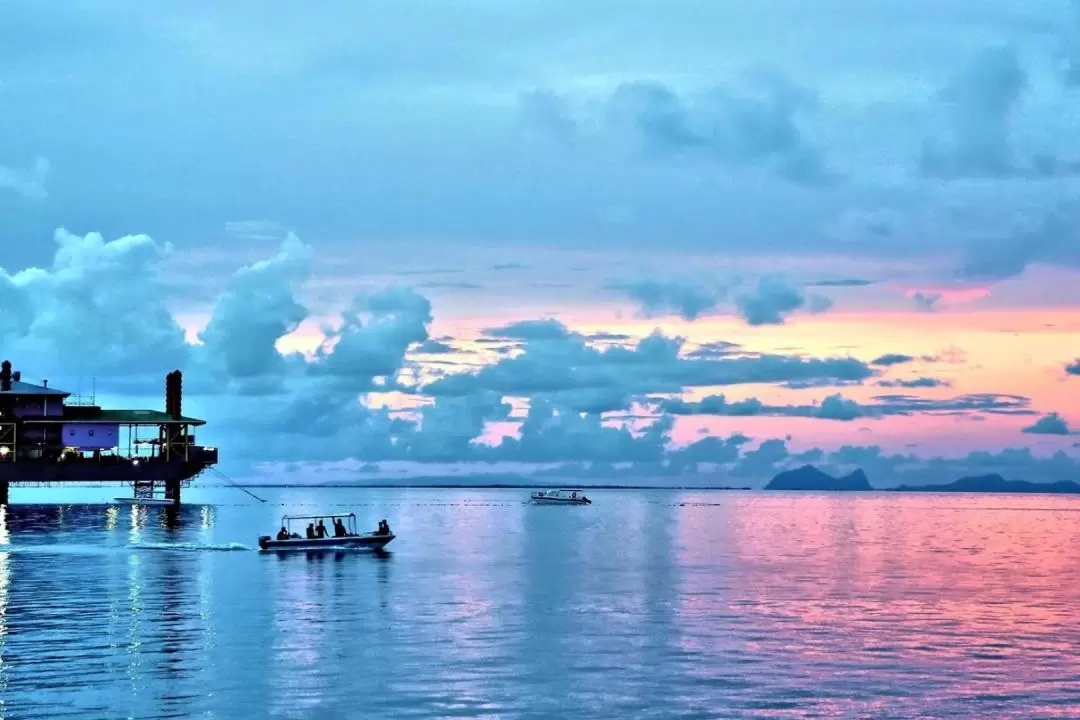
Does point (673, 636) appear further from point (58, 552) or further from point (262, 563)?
point (58, 552)

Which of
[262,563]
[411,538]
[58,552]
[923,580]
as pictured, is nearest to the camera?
[923,580]

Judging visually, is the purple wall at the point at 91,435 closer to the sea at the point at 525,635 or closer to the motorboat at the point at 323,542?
the sea at the point at 525,635

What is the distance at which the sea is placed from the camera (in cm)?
4272

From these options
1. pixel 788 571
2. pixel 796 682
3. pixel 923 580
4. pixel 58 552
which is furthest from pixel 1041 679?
pixel 58 552

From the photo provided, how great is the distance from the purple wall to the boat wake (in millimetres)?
71099

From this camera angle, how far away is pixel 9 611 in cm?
6328

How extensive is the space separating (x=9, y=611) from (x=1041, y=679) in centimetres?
4784

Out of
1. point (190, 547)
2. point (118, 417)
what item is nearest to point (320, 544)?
point (190, 547)

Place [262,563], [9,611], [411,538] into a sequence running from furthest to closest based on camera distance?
[411,538] < [262,563] < [9,611]

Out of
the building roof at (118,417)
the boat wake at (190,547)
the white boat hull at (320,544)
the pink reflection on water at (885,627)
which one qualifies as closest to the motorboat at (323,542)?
the white boat hull at (320,544)

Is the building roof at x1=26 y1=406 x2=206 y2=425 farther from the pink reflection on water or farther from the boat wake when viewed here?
the pink reflection on water

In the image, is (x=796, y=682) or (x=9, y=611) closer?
(x=796, y=682)

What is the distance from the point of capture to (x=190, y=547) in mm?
116188

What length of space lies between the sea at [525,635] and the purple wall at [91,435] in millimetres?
71758
